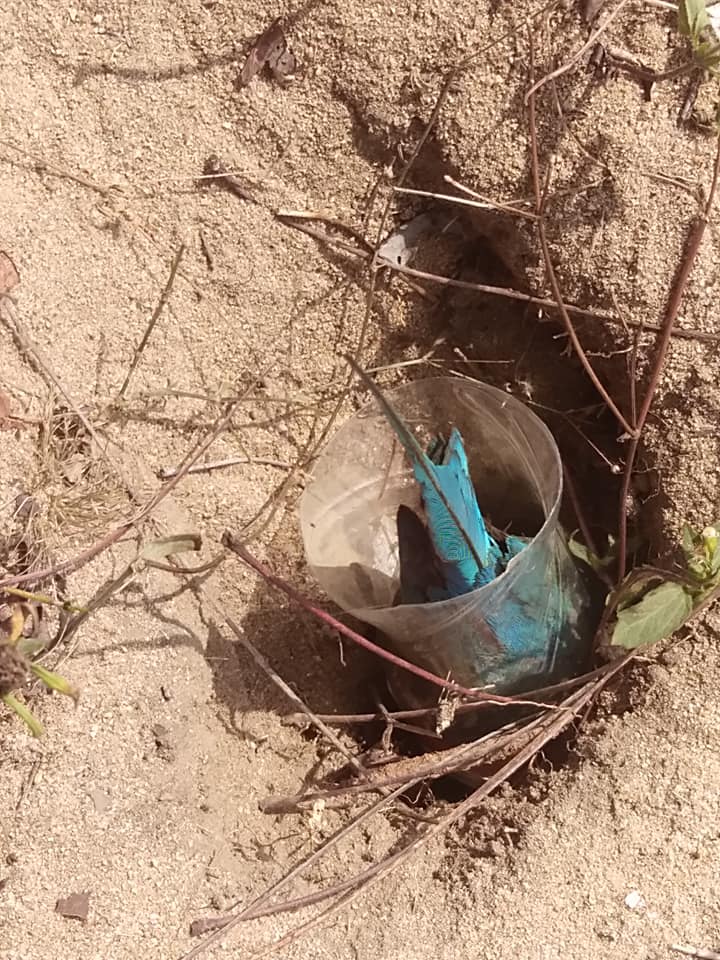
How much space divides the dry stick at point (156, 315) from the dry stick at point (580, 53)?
0.55 metres

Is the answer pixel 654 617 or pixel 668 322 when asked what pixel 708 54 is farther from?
pixel 654 617

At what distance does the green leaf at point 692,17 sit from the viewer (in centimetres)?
114

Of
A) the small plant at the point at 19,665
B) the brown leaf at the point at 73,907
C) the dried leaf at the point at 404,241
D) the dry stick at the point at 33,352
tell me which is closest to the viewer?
the small plant at the point at 19,665

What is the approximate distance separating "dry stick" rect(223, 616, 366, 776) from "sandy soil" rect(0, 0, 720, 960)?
25 millimetres

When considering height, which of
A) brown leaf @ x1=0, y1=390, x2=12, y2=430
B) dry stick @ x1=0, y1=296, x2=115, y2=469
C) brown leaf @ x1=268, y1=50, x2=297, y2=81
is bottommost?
brown leaf @ x1=0, y1=390, x2=12, y2=430

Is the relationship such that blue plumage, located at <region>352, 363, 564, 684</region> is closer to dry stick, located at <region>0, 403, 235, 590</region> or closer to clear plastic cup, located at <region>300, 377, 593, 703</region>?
clear plastic cup, located at <region>300, 377, 593, 703</region>

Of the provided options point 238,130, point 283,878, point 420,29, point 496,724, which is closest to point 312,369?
point 238,130

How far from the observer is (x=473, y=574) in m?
1.27

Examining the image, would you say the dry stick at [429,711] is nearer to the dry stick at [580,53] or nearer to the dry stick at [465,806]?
the dry stick at [465,806]

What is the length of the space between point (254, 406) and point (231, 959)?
0.80 m

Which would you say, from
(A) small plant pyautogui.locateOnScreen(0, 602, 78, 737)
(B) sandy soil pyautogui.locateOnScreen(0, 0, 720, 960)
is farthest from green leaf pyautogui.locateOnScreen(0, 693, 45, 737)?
(B) sandy soil pyautogui.locateOnScreen(0, 0, 720, 960)

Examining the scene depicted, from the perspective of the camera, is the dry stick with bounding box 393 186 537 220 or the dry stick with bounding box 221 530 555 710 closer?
the dry stick with bounding box 221 530 555 710

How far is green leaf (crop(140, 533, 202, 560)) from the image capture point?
1275 mm

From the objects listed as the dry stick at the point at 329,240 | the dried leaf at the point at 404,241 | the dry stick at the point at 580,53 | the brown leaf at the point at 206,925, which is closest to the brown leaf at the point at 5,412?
the dry stick at the point at 329,240
